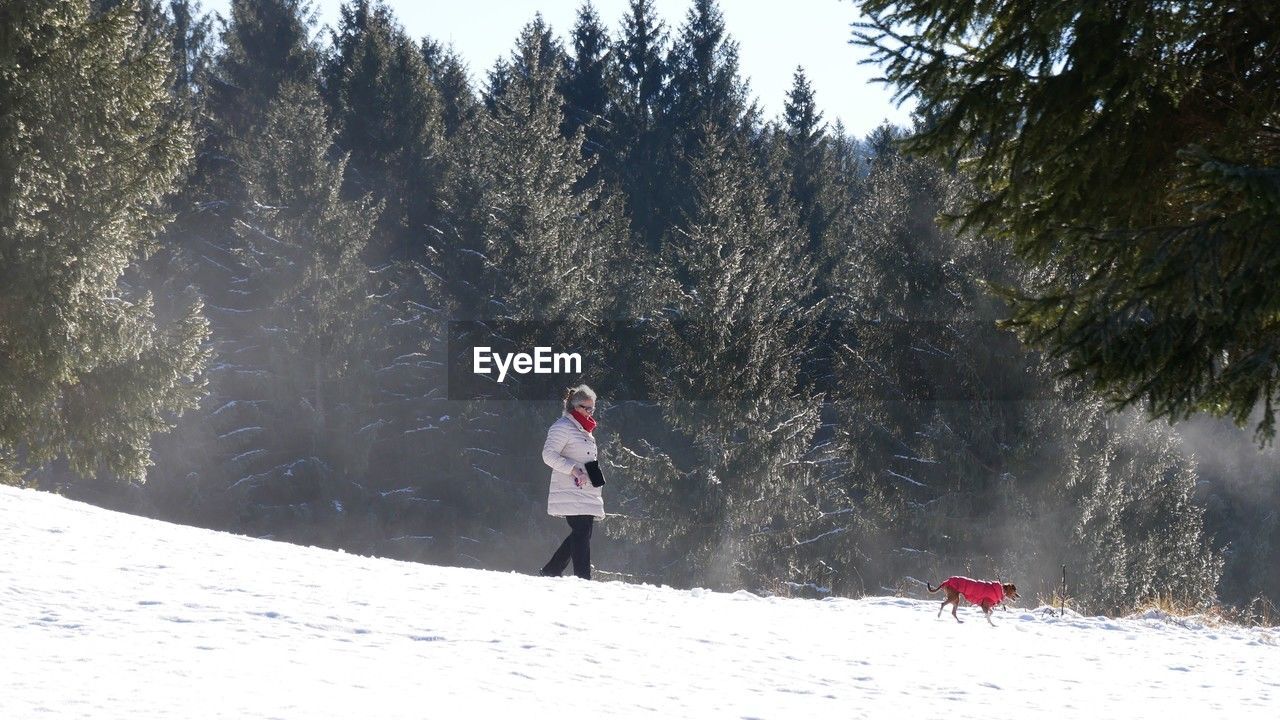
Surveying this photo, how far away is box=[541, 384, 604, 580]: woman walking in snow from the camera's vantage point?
37.3 feet

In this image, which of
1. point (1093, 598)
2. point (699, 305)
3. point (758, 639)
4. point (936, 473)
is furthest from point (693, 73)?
point (758, 639)

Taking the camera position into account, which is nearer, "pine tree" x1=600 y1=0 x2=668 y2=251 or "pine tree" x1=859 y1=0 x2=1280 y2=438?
"pine tree" x1=859 y1=0 x2=1280 y2=438

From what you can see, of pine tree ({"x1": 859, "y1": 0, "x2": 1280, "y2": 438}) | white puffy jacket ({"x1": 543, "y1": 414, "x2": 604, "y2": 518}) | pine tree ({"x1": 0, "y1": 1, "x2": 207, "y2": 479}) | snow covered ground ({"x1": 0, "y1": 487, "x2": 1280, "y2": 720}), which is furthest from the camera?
pine tree ({"x1": 0, "y1": 1, "x2": 207, "y2": 479})

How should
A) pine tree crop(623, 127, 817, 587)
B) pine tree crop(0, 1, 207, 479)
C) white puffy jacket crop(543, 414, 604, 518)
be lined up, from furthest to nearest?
pine tree crop(623, 127, 817, 587) < pine tree crop(0, 1, 207, 479) < white puffy jacket crop(543, 414, 604, 518)

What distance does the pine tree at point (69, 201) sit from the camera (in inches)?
679

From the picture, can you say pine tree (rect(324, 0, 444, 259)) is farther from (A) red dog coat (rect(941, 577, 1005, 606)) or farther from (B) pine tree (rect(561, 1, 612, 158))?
(A) red dog coat (rect(941, 577, 1005, 606))

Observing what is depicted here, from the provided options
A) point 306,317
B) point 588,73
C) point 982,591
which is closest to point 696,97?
point 588,73

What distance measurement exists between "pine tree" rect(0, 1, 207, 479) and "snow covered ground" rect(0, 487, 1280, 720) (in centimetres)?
787

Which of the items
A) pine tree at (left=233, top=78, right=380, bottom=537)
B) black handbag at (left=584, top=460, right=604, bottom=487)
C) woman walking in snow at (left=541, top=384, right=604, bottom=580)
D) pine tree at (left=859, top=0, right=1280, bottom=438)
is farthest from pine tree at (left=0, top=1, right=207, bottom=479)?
pine tree at (left=233, top=78, right=380, bottom=537)

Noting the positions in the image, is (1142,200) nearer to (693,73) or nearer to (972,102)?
(972,102)

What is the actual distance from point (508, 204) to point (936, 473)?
16706 millimetres

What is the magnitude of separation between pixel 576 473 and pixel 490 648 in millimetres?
4460

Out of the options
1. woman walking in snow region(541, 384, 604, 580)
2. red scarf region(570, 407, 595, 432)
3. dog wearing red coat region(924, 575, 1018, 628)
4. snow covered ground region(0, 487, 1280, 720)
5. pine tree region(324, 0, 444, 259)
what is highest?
pine tree region(324, 0, 444, 259)

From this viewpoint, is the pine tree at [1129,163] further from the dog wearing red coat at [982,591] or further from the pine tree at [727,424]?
the pine tree at [727,424]
